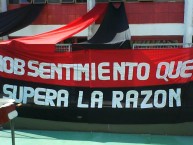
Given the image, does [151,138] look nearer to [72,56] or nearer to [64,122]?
[64,122]

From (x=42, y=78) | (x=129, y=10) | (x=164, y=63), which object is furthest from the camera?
(x=129, y=10)

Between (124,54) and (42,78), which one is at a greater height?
(124,54)

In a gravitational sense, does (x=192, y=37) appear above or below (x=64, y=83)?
above

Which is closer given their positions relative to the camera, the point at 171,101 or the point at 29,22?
the point at 171,101

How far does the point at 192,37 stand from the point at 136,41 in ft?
5.89

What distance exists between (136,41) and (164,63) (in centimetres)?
348

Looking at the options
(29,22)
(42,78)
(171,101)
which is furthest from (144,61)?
(29,22)

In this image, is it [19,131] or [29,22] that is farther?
[29,22]

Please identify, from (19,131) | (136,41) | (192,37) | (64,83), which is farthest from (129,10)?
(19,131)

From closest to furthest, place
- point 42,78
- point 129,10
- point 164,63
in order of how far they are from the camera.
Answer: point 164,63, point 42,78, point 129,10

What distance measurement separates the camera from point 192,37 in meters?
10.5

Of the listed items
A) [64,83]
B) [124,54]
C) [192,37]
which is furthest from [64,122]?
[192,37]

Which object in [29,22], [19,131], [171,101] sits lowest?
[19,131]

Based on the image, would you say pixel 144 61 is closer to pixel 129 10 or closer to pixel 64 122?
pixel 64 122
